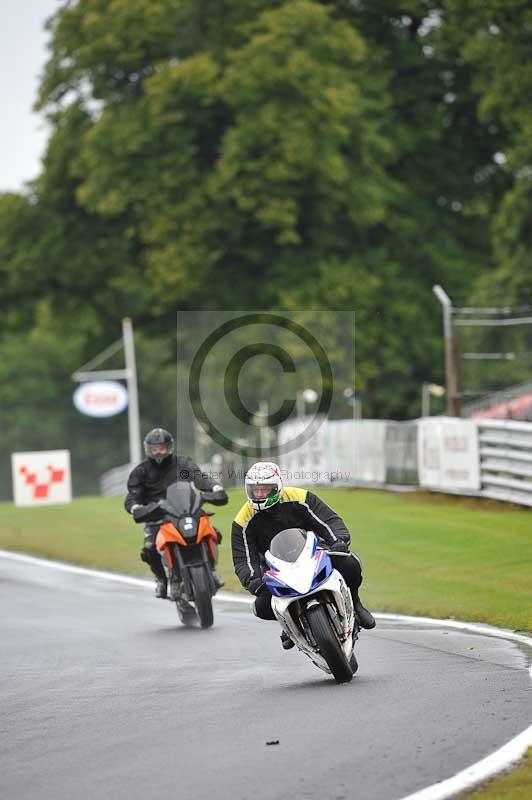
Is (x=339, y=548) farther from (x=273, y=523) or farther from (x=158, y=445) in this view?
(x=158, y=445)

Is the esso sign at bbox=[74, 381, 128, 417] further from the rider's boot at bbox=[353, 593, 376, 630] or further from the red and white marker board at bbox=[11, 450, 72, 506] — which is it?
the rider's boot at bbox=[353, 593, 376, 630]

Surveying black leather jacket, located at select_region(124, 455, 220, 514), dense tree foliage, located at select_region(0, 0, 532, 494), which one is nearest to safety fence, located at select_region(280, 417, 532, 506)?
dense tree foliage, located at select_region(0, 0, 532, 494)

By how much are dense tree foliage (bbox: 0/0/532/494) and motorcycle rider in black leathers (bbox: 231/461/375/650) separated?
29.5m

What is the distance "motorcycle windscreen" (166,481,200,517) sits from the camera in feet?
49.8

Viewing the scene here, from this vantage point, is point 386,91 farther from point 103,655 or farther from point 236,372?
point 103,655

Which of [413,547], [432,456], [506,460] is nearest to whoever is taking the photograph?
[413,547]

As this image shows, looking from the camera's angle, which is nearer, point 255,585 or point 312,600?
point 312,600

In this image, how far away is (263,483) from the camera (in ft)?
35.5

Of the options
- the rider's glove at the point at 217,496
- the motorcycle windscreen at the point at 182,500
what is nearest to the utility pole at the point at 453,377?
the rider's glove at the point at 217,496

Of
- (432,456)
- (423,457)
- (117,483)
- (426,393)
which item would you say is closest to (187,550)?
(432,456)

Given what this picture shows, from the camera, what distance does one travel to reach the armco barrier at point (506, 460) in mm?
23891

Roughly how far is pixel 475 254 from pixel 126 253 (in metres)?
10.1

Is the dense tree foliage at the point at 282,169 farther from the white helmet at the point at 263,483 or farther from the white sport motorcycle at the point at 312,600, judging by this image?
the white sport motorcycle at the point at 312,600

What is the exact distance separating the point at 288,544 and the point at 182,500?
4744 millimetres
